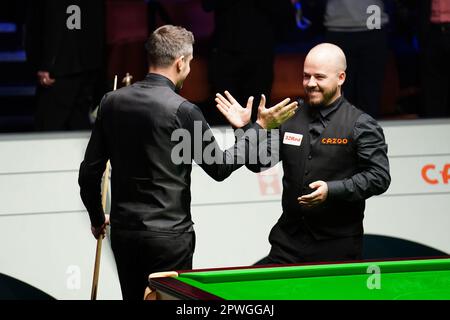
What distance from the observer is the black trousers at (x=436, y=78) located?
6.00 metres

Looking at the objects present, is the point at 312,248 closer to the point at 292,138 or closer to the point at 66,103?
the point at 292,138

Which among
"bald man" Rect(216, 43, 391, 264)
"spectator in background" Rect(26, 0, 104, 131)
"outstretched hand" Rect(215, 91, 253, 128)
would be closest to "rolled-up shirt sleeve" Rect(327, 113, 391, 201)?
"bald man" Rect(216, 43, 391, 264)

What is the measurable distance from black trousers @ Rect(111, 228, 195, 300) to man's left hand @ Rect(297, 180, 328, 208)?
1.58 feet

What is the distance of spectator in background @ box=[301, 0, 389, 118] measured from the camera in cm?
577

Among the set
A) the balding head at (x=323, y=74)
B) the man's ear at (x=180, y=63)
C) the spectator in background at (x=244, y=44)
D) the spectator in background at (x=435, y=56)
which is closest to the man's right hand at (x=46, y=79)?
the spectator in background at (x=244, y=44)

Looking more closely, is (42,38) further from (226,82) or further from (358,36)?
(358,36)

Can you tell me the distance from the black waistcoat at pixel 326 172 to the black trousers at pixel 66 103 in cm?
186

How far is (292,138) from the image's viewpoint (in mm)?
4137

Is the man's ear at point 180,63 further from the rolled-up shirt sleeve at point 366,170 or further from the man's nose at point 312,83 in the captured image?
the rolled-up shirt sleeve at point 366,170

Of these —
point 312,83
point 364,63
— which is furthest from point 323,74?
point 364,63

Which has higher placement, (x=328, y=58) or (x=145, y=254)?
(x=328, y=58)

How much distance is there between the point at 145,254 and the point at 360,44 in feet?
8.23

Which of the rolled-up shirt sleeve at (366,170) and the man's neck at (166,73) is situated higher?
the man's neck at (166,73)

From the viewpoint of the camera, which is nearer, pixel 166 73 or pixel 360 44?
pixel 166 73
